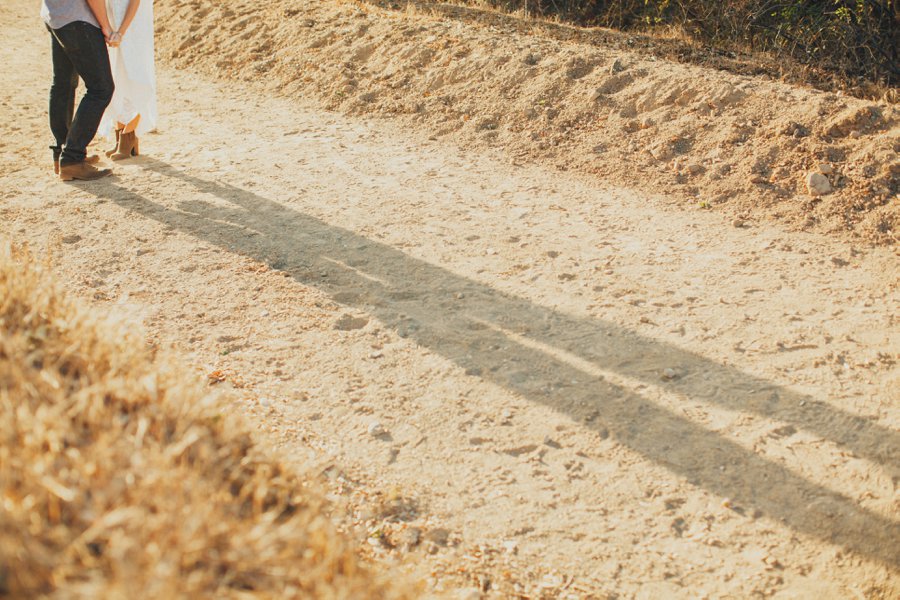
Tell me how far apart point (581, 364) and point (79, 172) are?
4.18 metres

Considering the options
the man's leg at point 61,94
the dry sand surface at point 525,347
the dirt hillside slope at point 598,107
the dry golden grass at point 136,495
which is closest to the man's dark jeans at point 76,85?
the man's leg at point 61,94

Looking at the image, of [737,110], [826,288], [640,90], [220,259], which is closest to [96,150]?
[220,259]

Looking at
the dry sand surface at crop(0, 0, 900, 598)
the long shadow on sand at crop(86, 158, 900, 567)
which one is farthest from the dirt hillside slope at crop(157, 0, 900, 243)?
the long shadow on sand at crop(86, 158, 900, 567)

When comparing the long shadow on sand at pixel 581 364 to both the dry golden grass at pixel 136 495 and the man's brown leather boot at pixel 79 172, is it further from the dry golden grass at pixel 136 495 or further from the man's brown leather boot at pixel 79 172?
the dry golden grass at pixel 136 495

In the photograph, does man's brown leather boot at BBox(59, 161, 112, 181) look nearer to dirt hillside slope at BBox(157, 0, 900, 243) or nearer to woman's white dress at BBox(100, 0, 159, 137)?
woman's white dress at BBox(100, 0, 159, 137)

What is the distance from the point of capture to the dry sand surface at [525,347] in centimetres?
307

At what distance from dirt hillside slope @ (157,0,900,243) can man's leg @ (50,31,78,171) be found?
2.42 meters

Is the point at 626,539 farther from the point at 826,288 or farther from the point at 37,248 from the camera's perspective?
the point at 37,248

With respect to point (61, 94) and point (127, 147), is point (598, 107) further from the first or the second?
point (61, 94)

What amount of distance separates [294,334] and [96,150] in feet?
12.2

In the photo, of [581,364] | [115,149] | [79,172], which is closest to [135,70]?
[79,172]

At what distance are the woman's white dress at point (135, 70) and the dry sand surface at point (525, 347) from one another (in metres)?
0.49

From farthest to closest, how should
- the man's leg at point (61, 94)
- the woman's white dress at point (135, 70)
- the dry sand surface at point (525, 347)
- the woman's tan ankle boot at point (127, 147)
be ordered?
the woman's tan ankle boot at point (127, 147) < the woman's white dress at point (135, 70) < the man's leg at point (61, 94) < the dry sand surface at point (525, 347)

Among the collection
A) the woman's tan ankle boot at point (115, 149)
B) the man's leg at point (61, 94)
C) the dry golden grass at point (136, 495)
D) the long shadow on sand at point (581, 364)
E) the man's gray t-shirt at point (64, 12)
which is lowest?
the long shadow on sand at point (581, 364)
